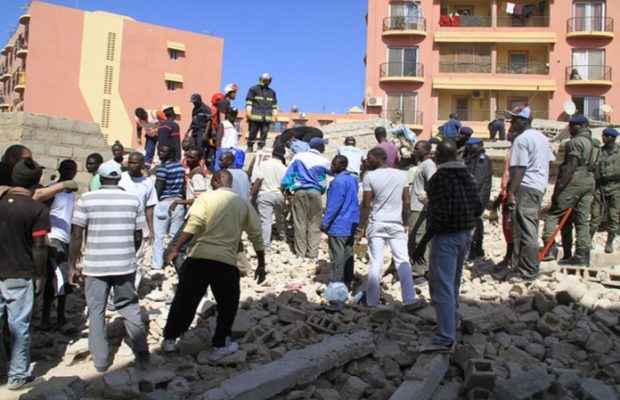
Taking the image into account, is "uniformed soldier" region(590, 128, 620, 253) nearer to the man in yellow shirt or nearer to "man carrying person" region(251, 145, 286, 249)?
"man carrying person" region(251, 145, 286, 249)

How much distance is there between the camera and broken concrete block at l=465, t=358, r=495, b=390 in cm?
403

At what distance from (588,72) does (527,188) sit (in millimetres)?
30213

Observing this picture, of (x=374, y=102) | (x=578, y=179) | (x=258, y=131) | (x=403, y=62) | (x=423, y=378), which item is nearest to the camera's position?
(x=423, y=378)

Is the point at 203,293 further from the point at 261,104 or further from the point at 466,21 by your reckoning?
the point at 466,21

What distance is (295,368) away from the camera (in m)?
4.18

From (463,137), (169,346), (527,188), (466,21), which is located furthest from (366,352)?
(466,21)

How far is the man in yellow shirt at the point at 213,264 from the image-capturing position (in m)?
4.52

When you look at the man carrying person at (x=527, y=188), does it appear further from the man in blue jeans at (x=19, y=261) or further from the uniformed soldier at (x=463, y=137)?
the man in blue jeans at (x=19, y=261)

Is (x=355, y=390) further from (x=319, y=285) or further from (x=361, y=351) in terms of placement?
(x=319, y=285)

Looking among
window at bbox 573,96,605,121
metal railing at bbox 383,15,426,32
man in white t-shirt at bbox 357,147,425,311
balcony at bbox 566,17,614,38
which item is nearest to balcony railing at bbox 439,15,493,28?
metal railing at bbox 383,15,426,32

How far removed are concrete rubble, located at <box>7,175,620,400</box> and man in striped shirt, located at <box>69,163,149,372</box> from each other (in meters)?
0.28

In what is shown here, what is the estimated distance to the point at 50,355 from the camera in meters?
5.11

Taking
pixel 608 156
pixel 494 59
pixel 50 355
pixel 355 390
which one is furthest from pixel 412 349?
pixel 494 59

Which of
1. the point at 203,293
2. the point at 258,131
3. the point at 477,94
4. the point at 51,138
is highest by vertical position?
the point at 477,94
